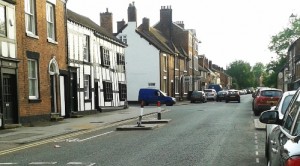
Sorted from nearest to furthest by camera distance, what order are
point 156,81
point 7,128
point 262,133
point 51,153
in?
1. point 51,153
2. point 262,133
3. point 7,128
4. point 156,81

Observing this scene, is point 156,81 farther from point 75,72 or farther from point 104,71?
point 75,72

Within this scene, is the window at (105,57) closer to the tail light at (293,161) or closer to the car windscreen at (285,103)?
the car windscreen at (285,103)

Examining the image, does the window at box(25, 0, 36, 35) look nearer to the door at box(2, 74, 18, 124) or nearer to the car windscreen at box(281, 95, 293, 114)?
the door at box(2, 74, 18, 124)

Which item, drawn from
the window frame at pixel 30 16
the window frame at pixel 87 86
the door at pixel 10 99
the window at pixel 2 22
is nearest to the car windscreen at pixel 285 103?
the door at pixel 10 99

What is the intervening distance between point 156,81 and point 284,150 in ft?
156

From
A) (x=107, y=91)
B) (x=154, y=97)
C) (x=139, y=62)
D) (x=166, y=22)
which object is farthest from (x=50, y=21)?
(x=166, y=22)

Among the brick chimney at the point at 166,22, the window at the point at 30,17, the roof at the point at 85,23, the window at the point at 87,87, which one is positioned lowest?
the window at the point at 87,87

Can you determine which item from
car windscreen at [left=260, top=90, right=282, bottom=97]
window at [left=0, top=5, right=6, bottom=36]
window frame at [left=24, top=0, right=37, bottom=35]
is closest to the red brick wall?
window frame at [left=24, top=0, right=37, bottom=35]

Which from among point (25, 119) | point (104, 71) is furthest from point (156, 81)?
point (25, 119)

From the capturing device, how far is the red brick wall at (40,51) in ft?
64.7

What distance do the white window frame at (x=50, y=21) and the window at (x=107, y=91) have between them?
966 centimetres

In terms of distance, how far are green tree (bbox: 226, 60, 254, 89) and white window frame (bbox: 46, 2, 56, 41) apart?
138974 mm

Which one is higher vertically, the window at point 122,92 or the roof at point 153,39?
the roof at point 153,39

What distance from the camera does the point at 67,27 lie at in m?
→ 25.7
